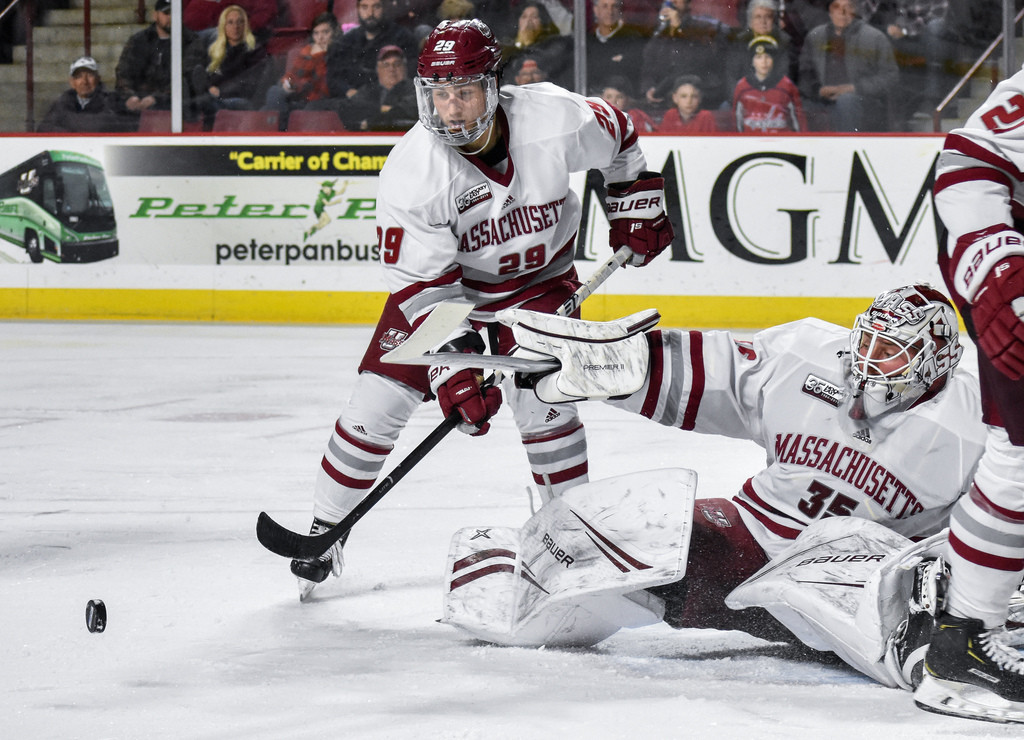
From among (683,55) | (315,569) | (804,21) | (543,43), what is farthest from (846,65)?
(315,569)

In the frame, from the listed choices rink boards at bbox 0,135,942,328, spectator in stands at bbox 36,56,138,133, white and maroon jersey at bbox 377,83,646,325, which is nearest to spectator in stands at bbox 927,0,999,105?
rink boards at bbox 0,135,942,328

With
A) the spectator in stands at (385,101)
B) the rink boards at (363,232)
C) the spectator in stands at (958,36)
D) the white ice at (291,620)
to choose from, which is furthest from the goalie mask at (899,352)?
the spectator in stands at (385,101)

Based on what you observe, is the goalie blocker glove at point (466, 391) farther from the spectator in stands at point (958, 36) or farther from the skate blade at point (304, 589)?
the spectator in stands at point (958, 36)

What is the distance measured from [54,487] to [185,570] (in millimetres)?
861

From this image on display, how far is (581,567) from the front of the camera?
1.93m

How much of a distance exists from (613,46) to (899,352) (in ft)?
15.8

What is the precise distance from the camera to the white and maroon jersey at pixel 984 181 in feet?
5.12

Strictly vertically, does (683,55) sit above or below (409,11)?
below

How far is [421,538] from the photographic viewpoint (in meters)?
2.70

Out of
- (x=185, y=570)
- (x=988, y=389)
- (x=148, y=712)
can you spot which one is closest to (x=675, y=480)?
(x=988, y=389)

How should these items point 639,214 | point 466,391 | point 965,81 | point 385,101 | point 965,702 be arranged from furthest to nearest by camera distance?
1. point 385,101
2. point 965,81
3. point 639,214
4. point 466,391
5. point 965,702

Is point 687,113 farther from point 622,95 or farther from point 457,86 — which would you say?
point 457,86

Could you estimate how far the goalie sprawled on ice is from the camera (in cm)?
185

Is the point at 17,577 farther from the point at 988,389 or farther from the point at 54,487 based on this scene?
the point at 988,389
